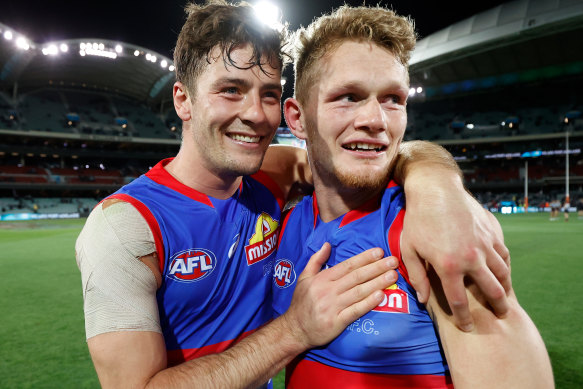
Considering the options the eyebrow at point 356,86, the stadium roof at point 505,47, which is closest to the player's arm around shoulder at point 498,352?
the eyebrow at point 356,86

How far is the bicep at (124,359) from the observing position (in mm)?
1541

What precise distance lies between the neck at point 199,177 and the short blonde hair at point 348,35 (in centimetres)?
71

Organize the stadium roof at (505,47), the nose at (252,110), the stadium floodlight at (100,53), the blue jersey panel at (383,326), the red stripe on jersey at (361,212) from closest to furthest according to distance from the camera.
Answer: the blue jersey panel at (383,326) < the red stripe on jersey at (361,212) < the nose at (252,110) < the stadium roof at (505,47) < the stadium floodlight at (100,53)

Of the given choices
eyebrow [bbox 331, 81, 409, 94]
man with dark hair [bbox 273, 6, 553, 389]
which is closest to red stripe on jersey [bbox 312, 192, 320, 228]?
man with dark hair [bbox 273, 6, 553, 389]

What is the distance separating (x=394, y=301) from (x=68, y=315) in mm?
5906

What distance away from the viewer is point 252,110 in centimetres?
212

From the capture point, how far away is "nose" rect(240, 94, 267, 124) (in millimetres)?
2123

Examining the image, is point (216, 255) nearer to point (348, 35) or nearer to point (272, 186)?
point (272, 186)

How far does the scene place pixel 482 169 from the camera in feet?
165

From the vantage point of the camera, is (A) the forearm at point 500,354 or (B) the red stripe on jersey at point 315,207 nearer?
(A) the forearm at point 500,354

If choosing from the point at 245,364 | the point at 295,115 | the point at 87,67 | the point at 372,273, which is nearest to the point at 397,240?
the point at 372,273

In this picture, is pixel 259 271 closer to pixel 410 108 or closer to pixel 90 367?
pixel 90 367

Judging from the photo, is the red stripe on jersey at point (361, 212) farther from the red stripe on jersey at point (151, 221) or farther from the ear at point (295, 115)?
the red stripe on jersey at point (151, 221)

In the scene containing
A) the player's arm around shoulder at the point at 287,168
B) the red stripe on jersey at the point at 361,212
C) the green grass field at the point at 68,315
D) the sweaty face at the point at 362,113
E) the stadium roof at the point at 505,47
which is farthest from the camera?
the stadium roof at the point at 505,47
